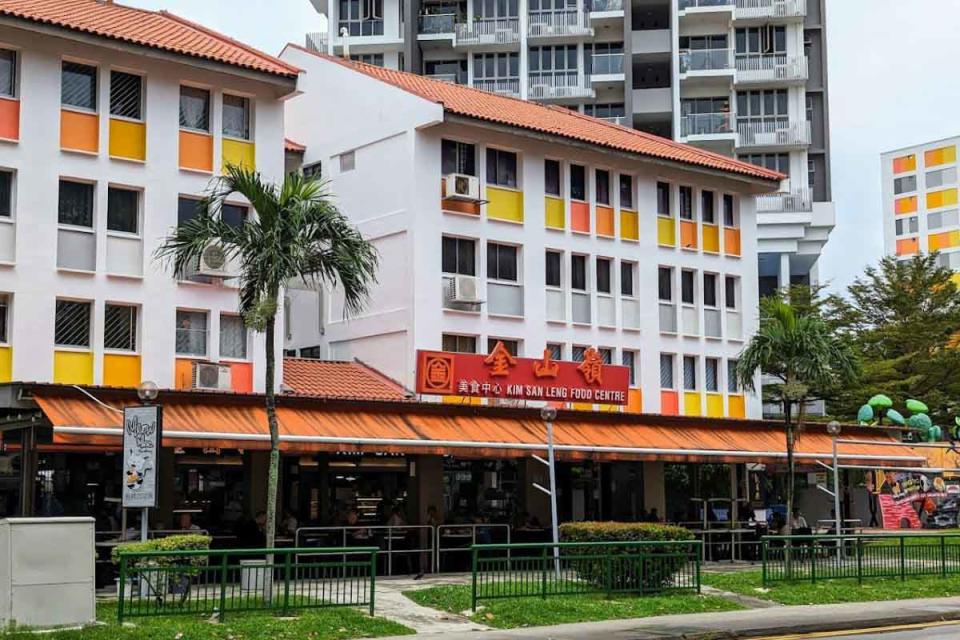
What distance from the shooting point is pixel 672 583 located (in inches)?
918

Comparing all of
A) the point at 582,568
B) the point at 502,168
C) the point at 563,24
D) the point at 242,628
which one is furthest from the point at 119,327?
the point at 563,24

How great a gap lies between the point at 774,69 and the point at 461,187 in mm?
44374

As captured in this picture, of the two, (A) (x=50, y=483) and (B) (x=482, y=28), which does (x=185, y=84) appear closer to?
(A) (x=50, y=483)

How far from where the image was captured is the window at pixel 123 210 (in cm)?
3023

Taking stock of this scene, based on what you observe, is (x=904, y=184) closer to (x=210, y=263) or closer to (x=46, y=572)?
(x=210, y=263)

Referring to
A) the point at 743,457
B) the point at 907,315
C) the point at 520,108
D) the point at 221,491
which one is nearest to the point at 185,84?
the point at 221,491

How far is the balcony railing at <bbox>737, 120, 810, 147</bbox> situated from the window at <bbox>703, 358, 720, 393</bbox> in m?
35.4

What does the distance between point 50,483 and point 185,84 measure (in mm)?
9312

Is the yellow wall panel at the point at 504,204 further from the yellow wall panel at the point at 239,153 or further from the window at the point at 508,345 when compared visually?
the yellow wall panel at the point at 239,153

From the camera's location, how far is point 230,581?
18.3 m

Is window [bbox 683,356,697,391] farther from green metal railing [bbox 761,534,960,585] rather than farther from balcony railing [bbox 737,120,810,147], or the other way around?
balcony railing [bbox 737,120,810,147]

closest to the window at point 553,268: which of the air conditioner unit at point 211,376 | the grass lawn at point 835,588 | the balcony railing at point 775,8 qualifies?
the air conditioner unit at point 211,376

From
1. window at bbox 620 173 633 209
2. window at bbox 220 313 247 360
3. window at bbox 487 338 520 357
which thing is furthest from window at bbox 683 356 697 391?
window at bbox 220 313 247 360

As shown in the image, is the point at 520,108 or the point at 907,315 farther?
the point at 907,315
